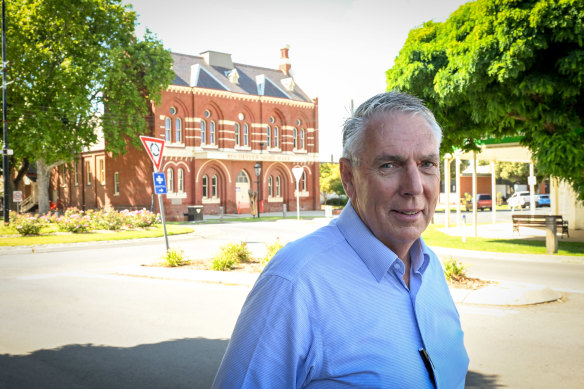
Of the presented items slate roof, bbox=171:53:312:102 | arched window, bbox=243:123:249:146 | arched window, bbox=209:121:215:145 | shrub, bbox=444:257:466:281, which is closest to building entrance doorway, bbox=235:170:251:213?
arched window, bbox=243:123:249:146

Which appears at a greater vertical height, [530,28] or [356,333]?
[530,28]

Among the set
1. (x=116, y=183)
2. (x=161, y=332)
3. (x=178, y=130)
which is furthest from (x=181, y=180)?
(x=161, y=332)

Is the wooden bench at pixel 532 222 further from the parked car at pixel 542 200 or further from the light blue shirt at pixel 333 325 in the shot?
the parked car at pixel 542 200

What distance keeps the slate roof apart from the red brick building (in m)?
0.11

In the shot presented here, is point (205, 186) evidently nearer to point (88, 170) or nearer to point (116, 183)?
→ point (116, 183)

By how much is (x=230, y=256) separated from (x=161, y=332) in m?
5.39

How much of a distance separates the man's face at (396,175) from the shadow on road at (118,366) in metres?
3.78

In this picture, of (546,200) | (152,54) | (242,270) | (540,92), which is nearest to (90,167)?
(152,54)

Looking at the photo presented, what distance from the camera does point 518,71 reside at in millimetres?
12414

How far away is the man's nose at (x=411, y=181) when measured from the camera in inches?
69.8

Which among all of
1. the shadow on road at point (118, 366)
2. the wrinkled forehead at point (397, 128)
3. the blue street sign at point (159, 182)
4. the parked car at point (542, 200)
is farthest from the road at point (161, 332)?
the parked car at point (542, 200)

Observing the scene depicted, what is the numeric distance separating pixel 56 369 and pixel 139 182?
3724cm

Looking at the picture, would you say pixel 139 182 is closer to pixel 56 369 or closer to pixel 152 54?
Answer: pixel 152 54

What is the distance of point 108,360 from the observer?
575 cm
